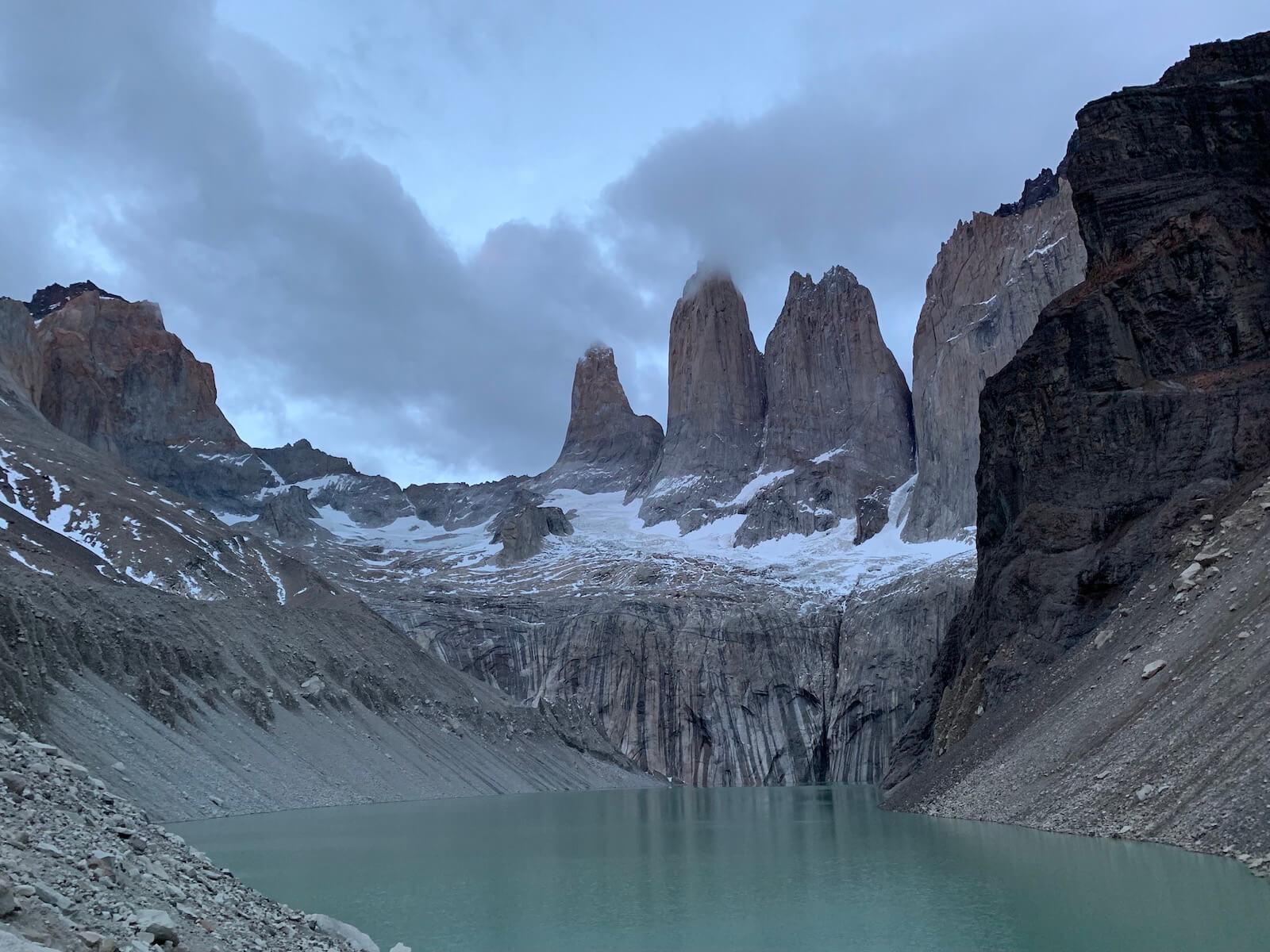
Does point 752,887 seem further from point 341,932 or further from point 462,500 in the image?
point 462,500

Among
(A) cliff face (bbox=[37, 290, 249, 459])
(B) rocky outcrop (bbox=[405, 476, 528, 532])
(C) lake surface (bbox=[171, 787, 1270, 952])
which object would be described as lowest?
(C) lake surface (bbox=[171, 787, 1270, 952])

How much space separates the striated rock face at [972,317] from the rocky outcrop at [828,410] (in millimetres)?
14256

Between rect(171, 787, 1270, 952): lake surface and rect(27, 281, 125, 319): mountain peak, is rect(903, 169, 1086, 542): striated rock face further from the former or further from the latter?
rect(27, 281, 125, 319): mountain peak

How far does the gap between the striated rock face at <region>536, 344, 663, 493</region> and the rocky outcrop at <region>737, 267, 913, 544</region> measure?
24.3m

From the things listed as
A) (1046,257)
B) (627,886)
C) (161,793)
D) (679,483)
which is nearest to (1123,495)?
(627,886)

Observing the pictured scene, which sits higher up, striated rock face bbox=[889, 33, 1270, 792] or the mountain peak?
the mountain peak

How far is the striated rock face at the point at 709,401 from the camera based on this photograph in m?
151

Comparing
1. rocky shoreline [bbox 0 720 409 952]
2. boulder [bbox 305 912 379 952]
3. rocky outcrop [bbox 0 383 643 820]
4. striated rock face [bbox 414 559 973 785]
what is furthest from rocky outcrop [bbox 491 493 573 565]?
boulder [bbox 305 912 379 952]

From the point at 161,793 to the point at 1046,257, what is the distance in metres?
94.0

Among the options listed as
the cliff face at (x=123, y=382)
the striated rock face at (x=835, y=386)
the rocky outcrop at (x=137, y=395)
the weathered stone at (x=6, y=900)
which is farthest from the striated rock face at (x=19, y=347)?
the weathered stone at (x=6, y=900)

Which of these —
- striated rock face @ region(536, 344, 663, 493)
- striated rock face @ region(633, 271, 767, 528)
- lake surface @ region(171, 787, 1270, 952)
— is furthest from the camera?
striated rock face @ region(536, 344, 663, 493)

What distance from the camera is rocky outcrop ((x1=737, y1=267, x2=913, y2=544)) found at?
135875mm

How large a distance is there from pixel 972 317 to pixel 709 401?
45.0 m

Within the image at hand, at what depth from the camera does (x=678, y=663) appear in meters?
104
